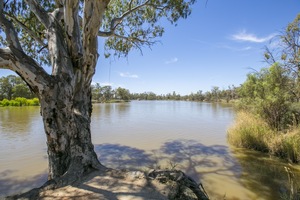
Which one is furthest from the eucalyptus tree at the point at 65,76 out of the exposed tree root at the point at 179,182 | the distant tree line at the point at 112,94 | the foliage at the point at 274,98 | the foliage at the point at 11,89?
the foliage at the point at 11,89

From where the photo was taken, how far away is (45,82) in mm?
2725

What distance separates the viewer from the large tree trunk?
278 centimetres

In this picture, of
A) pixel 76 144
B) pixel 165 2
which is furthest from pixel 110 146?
pixel 165 2

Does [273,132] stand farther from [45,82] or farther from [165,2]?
[45,82]

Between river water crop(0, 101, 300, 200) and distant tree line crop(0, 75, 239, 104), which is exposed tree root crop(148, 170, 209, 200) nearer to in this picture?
river water crop(0, 101, 300, 200)

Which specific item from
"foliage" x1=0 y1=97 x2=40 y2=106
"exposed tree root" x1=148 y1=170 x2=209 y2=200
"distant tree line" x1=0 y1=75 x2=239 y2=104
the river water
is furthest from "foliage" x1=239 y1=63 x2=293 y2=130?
"foliage" x1=0 y1=97 x2=40 y2=106

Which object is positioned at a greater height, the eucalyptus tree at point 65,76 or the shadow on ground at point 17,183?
the eucalyptus tree at point 65,76

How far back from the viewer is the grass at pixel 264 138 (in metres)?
5.29

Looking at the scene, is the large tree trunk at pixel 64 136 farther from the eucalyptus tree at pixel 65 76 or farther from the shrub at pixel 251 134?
the shrub at pixel 251 134

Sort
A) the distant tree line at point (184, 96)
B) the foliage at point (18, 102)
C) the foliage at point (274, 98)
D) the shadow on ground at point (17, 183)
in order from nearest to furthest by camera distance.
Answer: the shadow on ground at point (17, 183), the foliage at point (274, 98), the foliage at point (18, 102), the distant tree line at point (184, 96)

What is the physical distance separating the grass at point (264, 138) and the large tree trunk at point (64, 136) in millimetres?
5053

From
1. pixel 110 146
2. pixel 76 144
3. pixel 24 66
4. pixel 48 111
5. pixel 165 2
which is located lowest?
pixel 110 146

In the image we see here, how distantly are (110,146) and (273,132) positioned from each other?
555 cm

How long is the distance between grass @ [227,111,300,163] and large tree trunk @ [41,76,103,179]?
505 cm
